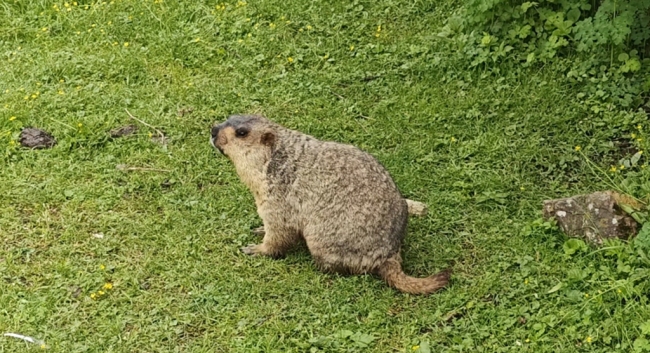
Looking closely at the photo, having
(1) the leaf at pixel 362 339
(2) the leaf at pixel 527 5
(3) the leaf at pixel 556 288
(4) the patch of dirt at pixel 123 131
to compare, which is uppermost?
(2) the leaf at pixel 527 5

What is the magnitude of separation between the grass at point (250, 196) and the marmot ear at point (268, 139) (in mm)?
690

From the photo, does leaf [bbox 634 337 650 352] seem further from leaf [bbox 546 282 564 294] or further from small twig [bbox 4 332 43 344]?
small twig [bbox 4 332 43 344]

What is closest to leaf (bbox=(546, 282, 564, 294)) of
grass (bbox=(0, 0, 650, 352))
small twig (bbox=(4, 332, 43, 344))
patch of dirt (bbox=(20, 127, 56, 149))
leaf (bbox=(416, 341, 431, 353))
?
grass (bbox=(0, 0, 650, 352))

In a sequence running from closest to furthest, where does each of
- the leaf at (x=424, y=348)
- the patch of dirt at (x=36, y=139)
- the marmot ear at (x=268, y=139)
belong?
1. the leaf at (x=424, y=348)
2. the marmot ear at (x=268, y=139)
3. the patch of dirt at (x=36, y=139)

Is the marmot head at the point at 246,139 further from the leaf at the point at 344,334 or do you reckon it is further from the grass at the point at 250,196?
the leaf at the point at 344,334

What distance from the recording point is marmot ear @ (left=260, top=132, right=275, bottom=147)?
563cm

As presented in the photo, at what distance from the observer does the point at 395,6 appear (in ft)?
27.2

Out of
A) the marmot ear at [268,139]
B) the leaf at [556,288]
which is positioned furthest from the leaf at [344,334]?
the marmot ear at [268,139]

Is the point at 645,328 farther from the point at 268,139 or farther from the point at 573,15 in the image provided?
the point at 573,15

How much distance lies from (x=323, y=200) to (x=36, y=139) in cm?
275

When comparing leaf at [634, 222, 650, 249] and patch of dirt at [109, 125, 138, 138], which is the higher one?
leaf at [634, 222, 650, 249]

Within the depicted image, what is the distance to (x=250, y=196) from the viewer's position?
A: 247 inches

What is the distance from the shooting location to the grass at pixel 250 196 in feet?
16.7

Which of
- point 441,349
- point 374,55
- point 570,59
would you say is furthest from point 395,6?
point 441,349
